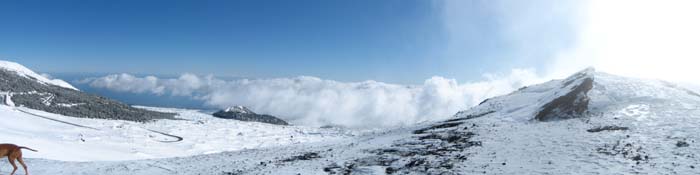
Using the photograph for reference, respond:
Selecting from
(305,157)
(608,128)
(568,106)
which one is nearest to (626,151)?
(608,128)

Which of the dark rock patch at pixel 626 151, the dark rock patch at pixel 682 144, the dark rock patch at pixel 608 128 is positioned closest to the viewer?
the dark rock patch at pixel 626 151

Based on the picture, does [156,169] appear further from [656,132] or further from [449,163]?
[656,132]

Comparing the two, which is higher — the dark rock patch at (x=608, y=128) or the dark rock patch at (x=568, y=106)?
the dark rock patch at (x=568, y=106)

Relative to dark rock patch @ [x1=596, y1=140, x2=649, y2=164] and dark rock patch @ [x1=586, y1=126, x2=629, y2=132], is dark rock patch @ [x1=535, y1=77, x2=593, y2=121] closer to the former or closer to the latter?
dark rock patch @ [x1=586, y1=126, x2=629, y2=132]

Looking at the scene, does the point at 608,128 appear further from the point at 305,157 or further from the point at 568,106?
the point at 305,157

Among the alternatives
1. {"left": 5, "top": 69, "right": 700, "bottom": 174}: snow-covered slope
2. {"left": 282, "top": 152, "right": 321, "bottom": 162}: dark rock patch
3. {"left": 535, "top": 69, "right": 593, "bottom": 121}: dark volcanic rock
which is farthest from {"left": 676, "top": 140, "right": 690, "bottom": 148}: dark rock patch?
{"left": 282, "top": 152, "right": 321, "bottom": 162}: dark rock patch

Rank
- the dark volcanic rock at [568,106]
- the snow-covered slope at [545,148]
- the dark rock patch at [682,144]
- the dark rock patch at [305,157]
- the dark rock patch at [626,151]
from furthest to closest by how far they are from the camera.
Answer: the dark volcanic rock at [568,106] < the dark rock patch at [305,157] < the dark rock patch at [682,144] < the snow-covered slope at [545,148] < the dark rock patch at [626,151]

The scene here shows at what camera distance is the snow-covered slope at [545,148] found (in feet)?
74.1

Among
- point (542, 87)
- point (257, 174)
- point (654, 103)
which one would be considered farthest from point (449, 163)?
point (542, 87)

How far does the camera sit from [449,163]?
84.4ft

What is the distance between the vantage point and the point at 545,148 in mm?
26641

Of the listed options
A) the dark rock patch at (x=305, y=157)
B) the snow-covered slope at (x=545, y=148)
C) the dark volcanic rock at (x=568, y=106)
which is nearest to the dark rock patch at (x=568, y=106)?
the dark volcanic rock at (x=568, y=106)

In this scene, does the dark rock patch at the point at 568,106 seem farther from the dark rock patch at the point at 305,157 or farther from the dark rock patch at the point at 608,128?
the dark rock patch at the point at 305,157

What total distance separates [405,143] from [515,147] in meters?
10.2
